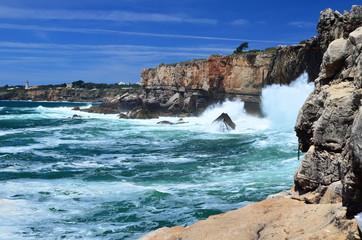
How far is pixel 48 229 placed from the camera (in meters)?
10.2

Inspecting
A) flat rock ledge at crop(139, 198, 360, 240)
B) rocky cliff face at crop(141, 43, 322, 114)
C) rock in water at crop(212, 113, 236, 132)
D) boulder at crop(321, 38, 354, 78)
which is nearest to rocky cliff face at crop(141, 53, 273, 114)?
rocky cliff face at crop(141, 43, 322, 114)

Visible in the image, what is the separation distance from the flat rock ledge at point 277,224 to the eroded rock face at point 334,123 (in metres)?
0.35

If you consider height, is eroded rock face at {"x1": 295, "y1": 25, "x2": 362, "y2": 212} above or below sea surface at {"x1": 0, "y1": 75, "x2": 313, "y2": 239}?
above

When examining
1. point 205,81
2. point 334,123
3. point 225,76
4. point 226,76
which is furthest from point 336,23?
point 205,81

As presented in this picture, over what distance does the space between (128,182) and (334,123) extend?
1049 centimetres

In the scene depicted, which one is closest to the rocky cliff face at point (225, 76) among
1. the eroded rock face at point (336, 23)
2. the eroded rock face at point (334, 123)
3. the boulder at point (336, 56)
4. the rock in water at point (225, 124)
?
the rock in water at point (225, 124)

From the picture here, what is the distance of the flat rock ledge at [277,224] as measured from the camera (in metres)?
4.71

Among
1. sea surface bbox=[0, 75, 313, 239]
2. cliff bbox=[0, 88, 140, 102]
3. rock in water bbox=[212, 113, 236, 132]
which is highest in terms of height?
cliff bbox=[0, 88, 140, 102]

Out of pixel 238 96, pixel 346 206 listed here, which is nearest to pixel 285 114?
pixel 238 96

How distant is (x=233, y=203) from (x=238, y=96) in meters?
39.9

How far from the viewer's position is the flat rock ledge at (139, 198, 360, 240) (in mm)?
4708

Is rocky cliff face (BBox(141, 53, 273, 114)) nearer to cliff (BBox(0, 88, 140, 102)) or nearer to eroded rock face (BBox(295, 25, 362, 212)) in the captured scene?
eroded rock face (BBox(295, 25, 362, 212))

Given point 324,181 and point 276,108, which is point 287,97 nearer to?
point 276,108

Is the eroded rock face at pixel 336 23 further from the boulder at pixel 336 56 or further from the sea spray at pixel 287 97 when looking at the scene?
the sea spray at pixel 287 97
